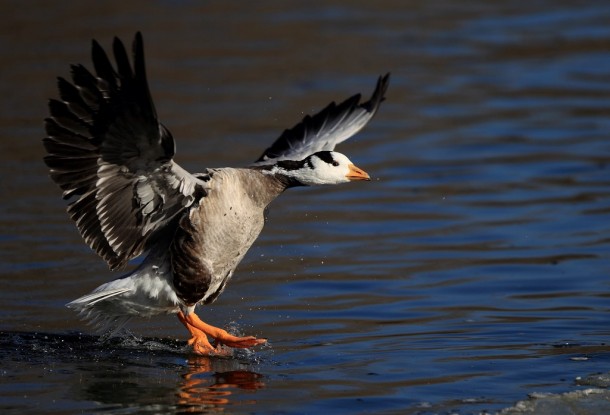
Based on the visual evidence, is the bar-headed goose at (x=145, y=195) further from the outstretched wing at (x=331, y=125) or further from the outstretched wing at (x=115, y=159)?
the outstretched wing at (x=331, y=125)

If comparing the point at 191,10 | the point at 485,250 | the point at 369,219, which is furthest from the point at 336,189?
the point at 191,10

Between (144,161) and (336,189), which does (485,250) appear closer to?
(336,189)

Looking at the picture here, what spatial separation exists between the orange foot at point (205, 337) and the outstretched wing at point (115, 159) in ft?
2.27

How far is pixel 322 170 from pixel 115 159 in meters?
1.72

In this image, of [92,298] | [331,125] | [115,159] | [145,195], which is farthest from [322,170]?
[92,298]

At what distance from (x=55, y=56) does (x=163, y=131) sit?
11873 mm

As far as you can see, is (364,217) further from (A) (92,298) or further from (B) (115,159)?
(B) (115,159)

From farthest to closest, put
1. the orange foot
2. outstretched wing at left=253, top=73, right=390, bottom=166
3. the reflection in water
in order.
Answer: outstretched wing at left=253, top=73, right=390, bottom=166 → the orange foot → the reflection in water

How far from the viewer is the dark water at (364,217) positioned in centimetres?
810

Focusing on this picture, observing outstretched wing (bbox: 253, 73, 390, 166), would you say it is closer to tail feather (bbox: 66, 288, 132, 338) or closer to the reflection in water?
tail feather (bbox: 66, 288, 132, 338)

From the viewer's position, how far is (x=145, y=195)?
8312 millimetres

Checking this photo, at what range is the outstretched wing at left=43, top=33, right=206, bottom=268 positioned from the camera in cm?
761

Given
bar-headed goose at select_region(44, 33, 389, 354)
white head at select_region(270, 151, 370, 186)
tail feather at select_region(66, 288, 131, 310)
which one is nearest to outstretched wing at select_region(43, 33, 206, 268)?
bar-headed goose at select_region(44, 33, 389, 354)

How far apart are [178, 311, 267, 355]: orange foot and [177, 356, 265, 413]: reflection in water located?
171 mm
